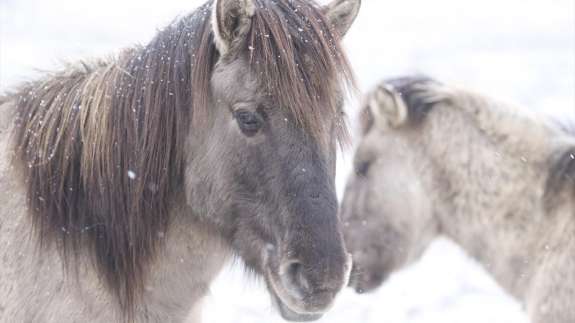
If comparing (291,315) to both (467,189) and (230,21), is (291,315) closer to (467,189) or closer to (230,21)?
(230,21)

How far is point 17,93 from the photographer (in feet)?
9.24

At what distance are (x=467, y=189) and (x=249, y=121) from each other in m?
2.13

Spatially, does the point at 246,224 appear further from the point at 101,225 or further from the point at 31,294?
the point at 31,294

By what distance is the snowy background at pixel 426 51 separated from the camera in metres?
6.70

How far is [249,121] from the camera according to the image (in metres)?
2.34

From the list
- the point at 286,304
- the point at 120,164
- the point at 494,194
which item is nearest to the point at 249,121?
the point at 120,164

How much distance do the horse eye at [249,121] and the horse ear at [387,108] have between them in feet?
6.82

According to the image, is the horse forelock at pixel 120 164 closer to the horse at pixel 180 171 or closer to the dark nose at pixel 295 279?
the horse at pixel 180 171

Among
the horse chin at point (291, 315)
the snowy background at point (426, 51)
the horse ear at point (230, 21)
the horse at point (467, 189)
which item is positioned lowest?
the snowy background at point (426, 51)

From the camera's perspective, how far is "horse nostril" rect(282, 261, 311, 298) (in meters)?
2.23

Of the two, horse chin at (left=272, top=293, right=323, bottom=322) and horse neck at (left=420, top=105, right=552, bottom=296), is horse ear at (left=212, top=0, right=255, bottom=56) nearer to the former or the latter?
horse chin at (left=272, top=293, right=323, bottom=322)

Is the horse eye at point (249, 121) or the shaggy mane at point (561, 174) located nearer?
the horse eye at point (249, 121)

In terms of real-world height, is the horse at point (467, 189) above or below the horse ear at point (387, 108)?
below

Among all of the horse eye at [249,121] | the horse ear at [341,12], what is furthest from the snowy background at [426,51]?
the horse eye at [249,121]
